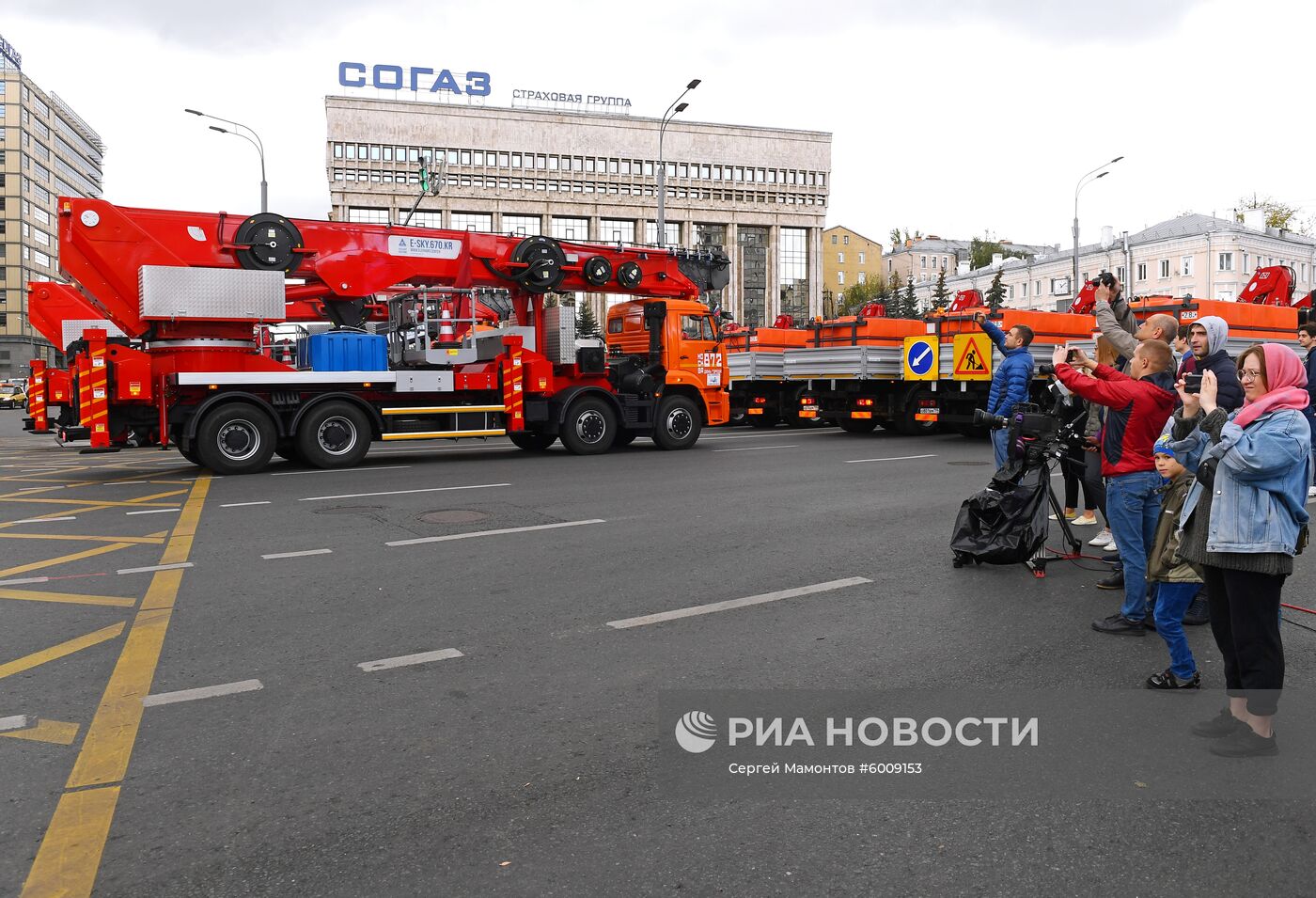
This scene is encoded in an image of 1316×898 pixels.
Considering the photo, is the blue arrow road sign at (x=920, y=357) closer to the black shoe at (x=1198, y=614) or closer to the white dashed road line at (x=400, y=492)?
the white dashed road line at (x=400, y=492)

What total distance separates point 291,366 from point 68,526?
207 inches

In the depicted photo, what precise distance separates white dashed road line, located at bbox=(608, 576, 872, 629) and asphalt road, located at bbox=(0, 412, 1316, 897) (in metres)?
0.08

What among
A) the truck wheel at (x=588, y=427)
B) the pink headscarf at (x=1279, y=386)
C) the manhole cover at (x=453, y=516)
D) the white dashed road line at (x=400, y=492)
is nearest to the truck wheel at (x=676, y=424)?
the truck wheel at (x=588, y=427)

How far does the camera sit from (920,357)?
63.7ft

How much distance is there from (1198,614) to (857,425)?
666 inches

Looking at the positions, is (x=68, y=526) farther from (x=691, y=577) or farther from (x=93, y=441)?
(x=691, y=577)

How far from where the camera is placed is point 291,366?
13.9 metres

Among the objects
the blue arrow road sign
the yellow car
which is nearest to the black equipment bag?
the blue arrow road sign

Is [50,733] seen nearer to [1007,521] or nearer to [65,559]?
[65,559]

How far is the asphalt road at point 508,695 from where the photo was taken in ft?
9.65

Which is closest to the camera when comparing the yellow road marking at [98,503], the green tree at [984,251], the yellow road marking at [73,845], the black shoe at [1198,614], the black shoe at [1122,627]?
the yellow road marking at [73,845]

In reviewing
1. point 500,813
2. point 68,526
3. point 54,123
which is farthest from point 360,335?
point 54,123

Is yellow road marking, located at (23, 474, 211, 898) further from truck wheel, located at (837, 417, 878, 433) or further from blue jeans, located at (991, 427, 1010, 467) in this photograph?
truck wheel, located at (837, 417, 878, 433)

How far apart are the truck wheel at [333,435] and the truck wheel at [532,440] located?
11.0 ft
